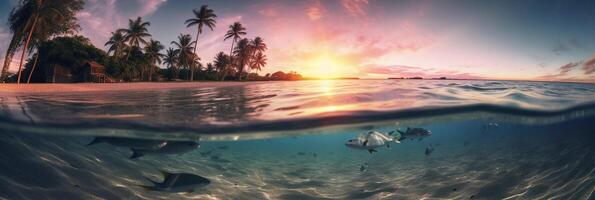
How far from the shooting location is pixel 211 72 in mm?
57750

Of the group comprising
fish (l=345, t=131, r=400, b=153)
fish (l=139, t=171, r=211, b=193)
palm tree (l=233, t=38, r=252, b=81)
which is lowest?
fish (l=139, t=171, r=211, b=193)

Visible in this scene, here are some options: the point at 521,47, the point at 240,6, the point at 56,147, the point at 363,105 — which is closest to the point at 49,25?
the point at 56,147

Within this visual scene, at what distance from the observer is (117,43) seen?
4894 centimetres

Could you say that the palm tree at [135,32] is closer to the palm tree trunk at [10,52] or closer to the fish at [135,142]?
the palm tree trunk at [10,52]

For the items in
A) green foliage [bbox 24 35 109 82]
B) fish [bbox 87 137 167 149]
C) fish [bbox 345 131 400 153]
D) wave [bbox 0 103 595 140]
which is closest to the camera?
fish [bbox 87 137 167 149]

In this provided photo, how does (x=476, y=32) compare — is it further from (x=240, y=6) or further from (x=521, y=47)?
(x=240, y=6)

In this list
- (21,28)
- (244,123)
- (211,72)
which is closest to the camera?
(244,123)

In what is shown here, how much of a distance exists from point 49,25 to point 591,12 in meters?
42.5

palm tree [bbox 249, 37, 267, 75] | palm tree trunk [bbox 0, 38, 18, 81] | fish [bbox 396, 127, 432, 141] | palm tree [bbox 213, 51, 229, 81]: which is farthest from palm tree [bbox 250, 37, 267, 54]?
palm tree trunk [bbox 0, 38, 18, 81]

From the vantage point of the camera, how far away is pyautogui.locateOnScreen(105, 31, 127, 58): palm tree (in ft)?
159

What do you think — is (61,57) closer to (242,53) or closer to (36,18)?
(36,18)

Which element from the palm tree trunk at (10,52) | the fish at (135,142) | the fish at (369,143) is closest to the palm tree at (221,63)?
the palm tree trunk at (10,52)

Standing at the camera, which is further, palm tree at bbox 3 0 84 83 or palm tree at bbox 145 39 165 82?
palm tree at bbox 145 39 165 82

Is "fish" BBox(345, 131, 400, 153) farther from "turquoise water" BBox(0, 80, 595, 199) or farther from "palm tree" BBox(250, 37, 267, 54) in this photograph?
"palm tree" BBox(250, 37, 267, 54)
